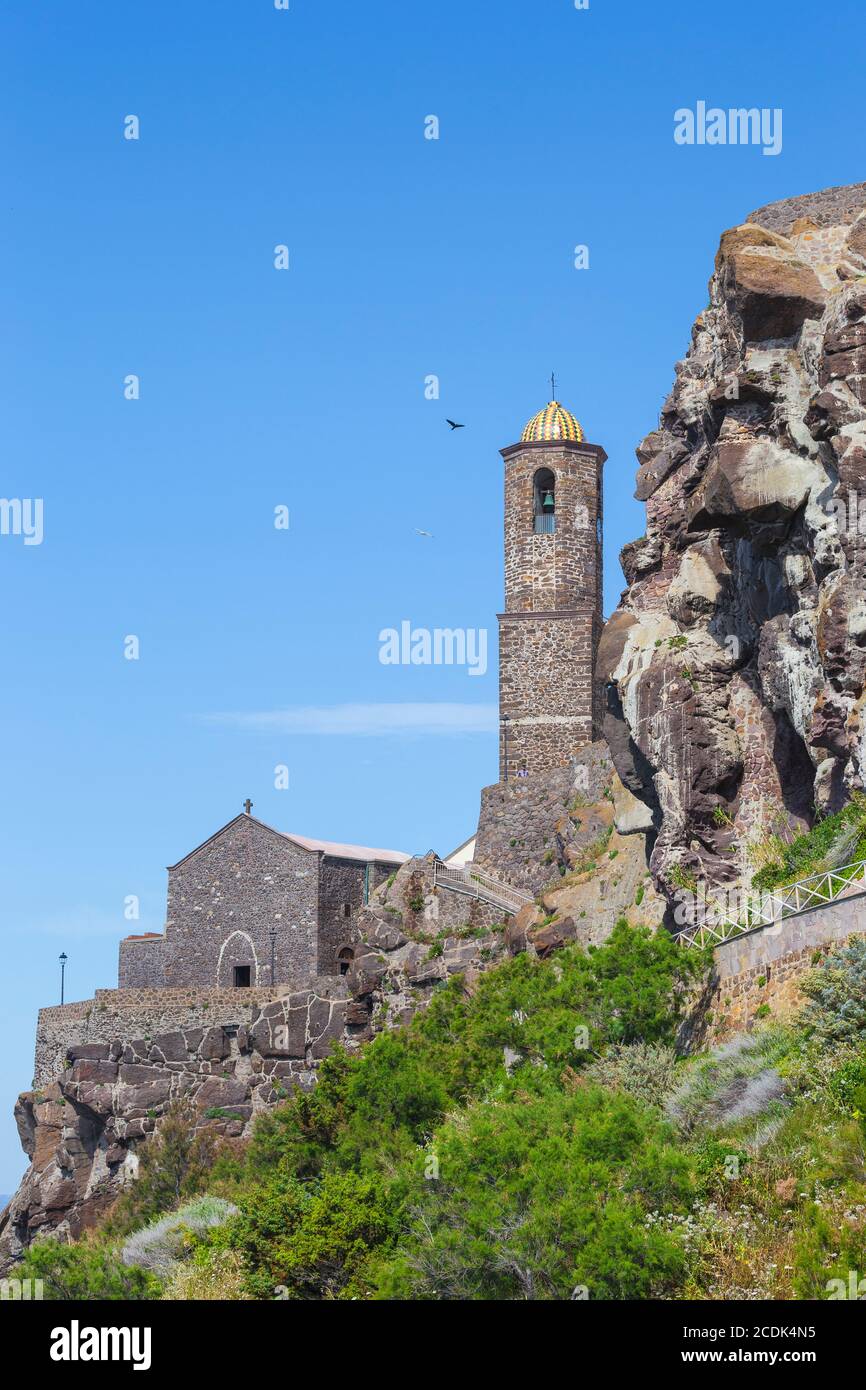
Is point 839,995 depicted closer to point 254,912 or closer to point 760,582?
point 760,582

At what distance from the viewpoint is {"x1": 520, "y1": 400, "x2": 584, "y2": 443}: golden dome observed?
241ft

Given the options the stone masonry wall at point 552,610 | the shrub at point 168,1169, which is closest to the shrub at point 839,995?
the shrub at point 168,1169

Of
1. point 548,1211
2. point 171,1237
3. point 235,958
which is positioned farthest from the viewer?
point 235,958

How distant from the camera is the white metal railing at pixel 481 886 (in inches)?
2363

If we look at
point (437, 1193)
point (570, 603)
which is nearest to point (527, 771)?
point (570, 603)

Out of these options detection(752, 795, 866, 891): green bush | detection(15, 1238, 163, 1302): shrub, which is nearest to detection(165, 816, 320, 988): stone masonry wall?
detection(15, 1238, 163, 1302): shrub

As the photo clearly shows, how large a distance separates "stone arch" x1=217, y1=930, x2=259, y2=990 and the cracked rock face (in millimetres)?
25832

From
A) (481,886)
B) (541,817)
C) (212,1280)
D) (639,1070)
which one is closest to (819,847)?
(639,1070)

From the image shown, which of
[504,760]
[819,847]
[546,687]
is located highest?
[546,687]

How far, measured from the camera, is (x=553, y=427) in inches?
2899

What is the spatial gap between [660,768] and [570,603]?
103 ft

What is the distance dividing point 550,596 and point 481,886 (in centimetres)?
1490

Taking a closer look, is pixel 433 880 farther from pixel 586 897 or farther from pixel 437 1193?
pixel 437 1193
